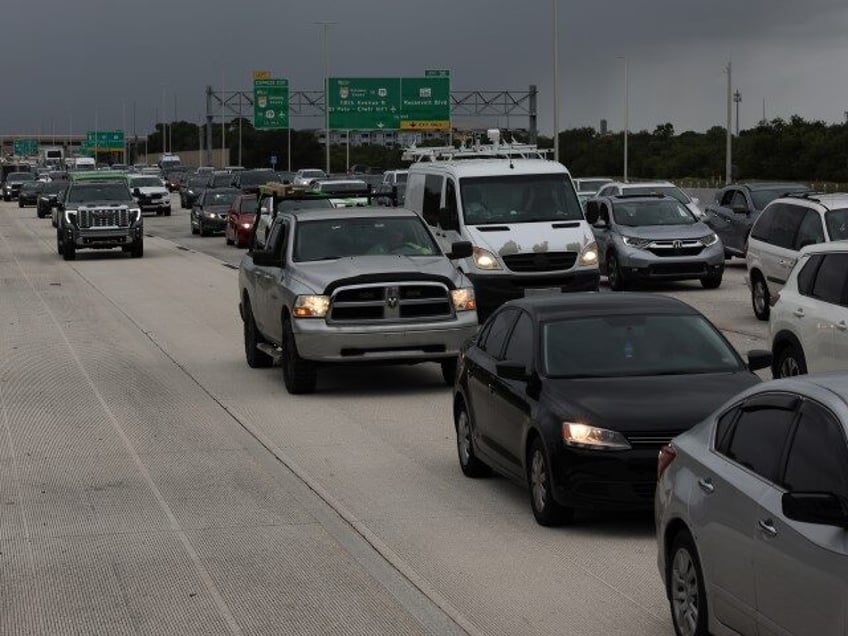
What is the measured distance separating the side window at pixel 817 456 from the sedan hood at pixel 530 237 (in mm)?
19111

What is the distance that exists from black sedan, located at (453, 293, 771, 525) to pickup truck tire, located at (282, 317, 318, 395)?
4.84 metres

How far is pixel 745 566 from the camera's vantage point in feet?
24.2

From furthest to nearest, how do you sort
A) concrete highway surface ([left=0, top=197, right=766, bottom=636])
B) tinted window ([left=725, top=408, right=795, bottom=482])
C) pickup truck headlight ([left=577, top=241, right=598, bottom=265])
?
1. pickup truck headlight ([left=577, top=241, right=598, bottom=265])
2. concrete highway surface ([left=0, top=197, right=766, bottom=636])
3. tinted window ([left=725, top=408, right=795, bottom=482])

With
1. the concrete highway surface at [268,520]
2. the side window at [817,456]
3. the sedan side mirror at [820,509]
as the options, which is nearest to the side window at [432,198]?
the concrete highway surface at [268,520]

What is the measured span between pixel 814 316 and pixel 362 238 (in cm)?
574

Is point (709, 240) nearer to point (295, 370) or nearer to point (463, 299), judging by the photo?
point (463, 299)

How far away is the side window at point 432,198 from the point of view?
27.6m

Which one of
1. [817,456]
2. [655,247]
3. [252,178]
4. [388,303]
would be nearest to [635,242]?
[655,247]

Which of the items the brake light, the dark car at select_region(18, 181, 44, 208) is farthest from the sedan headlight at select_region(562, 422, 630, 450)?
the dark car at select_region(18, 181, 44, 208)

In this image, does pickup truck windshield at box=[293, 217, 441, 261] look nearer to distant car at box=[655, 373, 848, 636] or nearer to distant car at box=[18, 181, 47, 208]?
distant car at box=[655, 373, 848, 636]

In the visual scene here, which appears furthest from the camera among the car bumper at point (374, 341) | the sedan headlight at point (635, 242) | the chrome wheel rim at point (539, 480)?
the sedan headlight at point (635, 242)

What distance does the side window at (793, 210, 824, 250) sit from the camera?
24.1m

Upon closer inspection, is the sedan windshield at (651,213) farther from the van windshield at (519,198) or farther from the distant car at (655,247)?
the van windshield at (519,198)

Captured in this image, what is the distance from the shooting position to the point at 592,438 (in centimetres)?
1115
